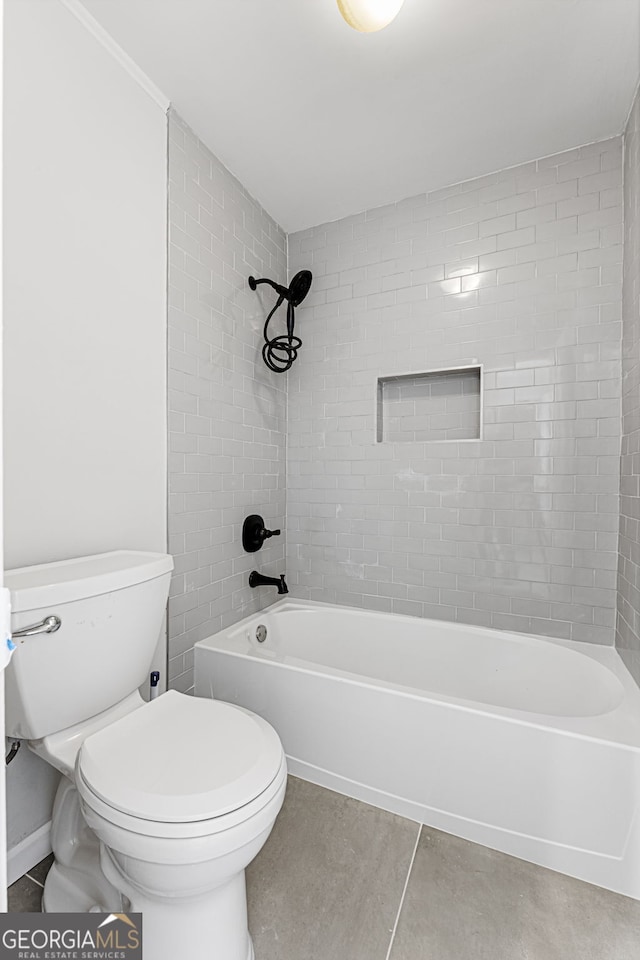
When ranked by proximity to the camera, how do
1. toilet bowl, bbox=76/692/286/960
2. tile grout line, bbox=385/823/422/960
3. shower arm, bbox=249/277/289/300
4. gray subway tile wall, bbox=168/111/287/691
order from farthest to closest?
shower arm, bbox=249/277/289/300, gray subway tile wall, bbox=168/111/287/691, tile grout line, bbox=385/823/422/960, toilet bowl, bbox=76/692/286/960

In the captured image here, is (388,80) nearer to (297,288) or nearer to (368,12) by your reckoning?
(368,12)

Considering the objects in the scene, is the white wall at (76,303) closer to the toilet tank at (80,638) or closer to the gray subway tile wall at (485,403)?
the toilet tank at (80,638)

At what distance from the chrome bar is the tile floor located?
0.81m

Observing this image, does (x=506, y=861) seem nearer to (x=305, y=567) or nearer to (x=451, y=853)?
(x=451, y=853)

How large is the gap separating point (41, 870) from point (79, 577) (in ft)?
3.06

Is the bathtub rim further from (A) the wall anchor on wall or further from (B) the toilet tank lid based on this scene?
(B) the toilet tank lid

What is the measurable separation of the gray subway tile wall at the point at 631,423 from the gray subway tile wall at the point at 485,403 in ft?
0.19

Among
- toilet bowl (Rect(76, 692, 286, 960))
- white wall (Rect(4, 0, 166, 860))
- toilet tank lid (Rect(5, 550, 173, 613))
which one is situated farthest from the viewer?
white wall (Rect(4, 0, 166, 860))

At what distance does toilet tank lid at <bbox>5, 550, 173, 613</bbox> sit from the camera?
111cm

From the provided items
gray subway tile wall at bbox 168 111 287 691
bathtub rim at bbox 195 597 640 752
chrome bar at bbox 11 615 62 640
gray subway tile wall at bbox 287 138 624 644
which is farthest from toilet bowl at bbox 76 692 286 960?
gray subway tile wall at bbox 287 138 624 644

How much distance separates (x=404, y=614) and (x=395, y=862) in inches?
42.8

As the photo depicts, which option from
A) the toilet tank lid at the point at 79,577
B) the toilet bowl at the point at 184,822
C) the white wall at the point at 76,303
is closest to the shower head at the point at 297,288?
the white wall at the point at 76,303

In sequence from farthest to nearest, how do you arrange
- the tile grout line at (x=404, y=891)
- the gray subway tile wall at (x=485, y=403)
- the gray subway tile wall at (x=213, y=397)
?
the gray subway tile wall at (x=485, y=403) → the gray subway tile wall at (x=213, y=397) → the tile grout line at (x=404, y=891)

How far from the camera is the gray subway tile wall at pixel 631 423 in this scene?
1.74 m
